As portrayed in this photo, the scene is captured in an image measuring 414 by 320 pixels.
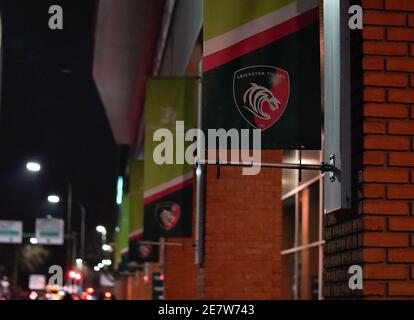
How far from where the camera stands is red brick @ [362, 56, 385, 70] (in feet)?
17.0

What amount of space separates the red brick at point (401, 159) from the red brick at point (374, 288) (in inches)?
29.7

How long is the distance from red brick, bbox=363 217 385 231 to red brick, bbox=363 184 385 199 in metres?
0.14

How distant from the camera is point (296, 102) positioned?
18.5ft

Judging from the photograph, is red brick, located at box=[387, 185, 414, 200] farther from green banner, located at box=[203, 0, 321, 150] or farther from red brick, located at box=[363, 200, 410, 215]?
green banner, located at box=[203, 0, 321, 150]

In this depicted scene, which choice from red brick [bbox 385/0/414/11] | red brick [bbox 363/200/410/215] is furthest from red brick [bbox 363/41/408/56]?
red brick [bbox 363/200/410/215]

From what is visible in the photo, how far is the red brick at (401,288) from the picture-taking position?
4.93 meters

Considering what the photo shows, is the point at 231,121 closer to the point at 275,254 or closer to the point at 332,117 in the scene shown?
the point at 332,117

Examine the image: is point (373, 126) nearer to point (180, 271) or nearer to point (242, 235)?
point (242, 235)

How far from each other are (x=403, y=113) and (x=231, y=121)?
4.00 feet

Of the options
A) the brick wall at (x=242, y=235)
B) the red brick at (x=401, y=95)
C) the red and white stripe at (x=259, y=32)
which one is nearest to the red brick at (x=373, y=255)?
the red brick at (x=401, y=95)

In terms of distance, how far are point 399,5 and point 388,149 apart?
956 mm

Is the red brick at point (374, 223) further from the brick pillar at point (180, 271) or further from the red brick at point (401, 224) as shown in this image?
the brick pillar at point (180, 271)

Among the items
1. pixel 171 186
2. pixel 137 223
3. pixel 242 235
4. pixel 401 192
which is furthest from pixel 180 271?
pixel 401 192
